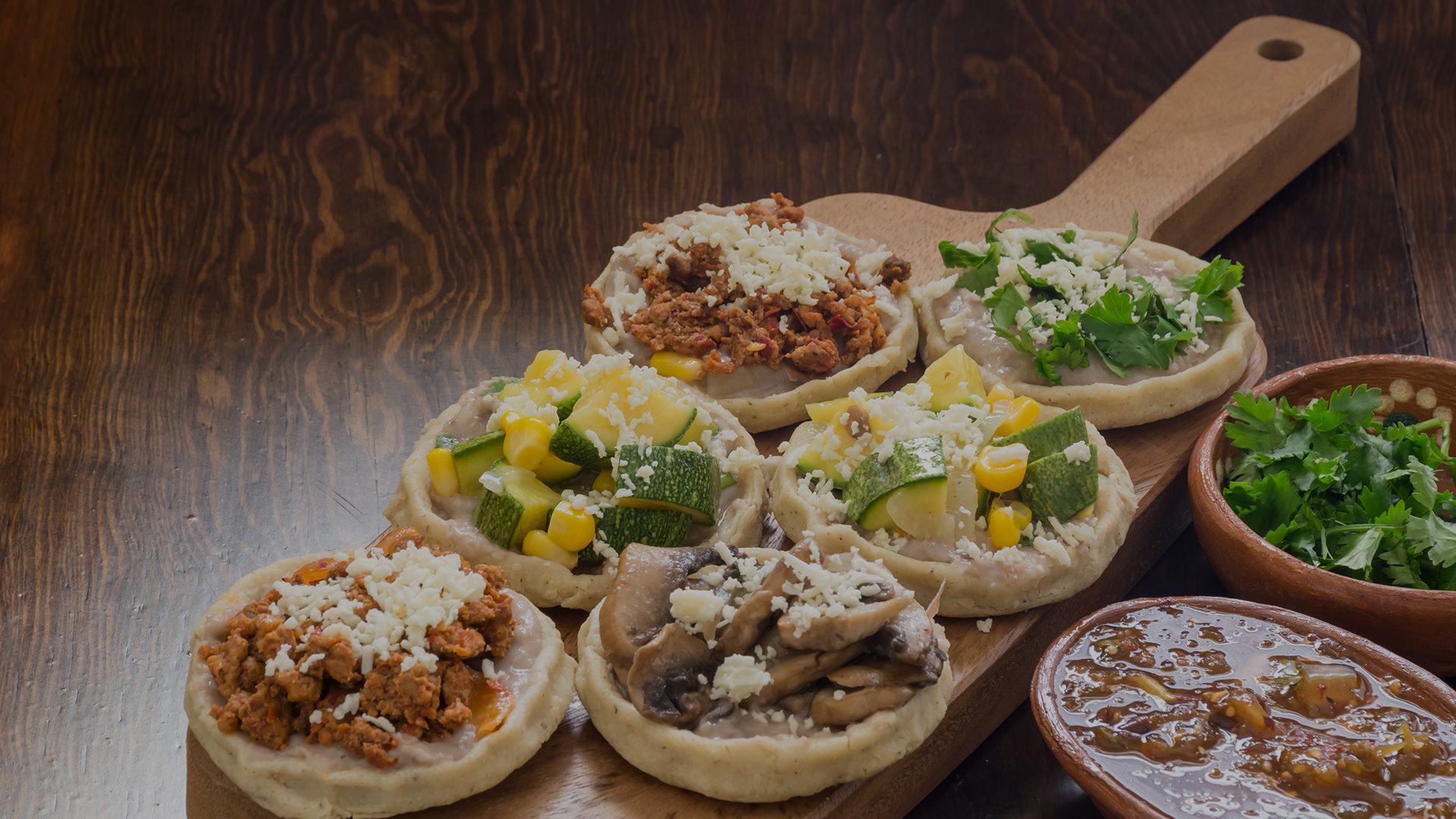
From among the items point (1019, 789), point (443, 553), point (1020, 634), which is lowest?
point (1019, 789)

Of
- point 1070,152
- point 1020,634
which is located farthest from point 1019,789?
point 1070,152

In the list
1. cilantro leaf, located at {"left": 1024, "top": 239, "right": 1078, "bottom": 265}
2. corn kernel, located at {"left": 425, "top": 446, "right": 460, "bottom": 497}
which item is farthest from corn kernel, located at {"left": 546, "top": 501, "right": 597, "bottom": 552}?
cilantro leaf, located at {"left": 1024, "top": 239, "right": 1078, "bottom": 265}

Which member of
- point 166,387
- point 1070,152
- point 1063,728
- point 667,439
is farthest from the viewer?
point 1070,152

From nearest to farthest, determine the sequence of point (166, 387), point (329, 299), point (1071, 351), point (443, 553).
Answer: point (443, 553), point (1071, 351), point (166, 387), point (329, 299)

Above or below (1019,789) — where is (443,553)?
above

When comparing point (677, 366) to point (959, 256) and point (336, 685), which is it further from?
point (336, 685)

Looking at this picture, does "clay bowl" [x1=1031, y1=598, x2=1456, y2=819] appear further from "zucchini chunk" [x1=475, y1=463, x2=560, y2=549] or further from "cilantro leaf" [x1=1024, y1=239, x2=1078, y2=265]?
"cilantro leaf" [x1=1024, y1=239, x2=1078, y2=265]

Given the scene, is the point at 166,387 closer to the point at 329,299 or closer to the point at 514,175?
the point at 329,299

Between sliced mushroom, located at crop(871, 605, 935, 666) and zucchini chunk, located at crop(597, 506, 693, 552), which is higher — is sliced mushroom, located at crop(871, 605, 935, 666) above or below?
above
